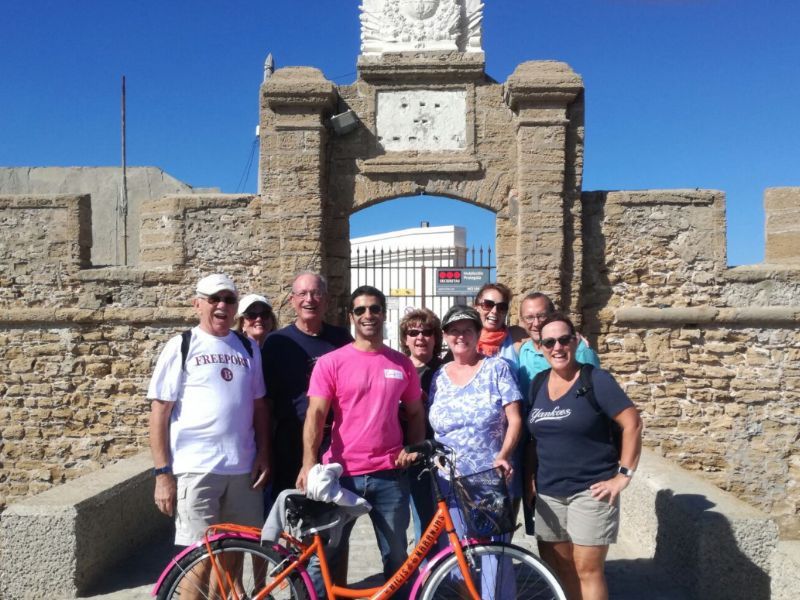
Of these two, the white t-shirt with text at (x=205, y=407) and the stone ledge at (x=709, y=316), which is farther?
the stone ledge at (x=709, y=316)

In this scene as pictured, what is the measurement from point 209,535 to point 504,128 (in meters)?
5.70

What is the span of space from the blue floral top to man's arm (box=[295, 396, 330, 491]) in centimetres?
51

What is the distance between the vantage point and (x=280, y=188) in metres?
7.70

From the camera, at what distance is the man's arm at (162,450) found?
11.3ft

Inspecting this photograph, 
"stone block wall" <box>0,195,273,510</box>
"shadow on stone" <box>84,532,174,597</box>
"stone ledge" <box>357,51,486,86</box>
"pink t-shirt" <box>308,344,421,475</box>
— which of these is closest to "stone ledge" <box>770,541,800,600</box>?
"pink t-shirt" <box>308,344,421,475</box>

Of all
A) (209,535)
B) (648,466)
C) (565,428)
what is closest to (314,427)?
(209,535)

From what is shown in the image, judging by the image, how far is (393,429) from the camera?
349 cm

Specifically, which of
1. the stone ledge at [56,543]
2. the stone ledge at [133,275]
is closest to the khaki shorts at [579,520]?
the stone ledge at [56,543]

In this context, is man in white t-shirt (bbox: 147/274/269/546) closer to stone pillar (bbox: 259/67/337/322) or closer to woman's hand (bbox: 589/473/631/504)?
woman's hand (bbox: 589/473/631/504)

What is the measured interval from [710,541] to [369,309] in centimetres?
224

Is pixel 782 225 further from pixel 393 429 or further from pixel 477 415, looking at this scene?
pixel 393 429

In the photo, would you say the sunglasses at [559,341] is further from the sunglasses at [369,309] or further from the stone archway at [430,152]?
the stone archway at [430,152]

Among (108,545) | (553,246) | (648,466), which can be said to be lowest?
(108,545)

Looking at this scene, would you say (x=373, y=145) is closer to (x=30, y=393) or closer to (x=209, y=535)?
(x=30, y=393)
